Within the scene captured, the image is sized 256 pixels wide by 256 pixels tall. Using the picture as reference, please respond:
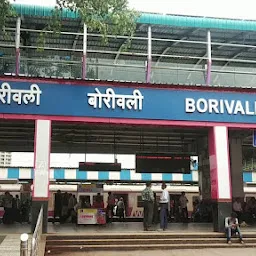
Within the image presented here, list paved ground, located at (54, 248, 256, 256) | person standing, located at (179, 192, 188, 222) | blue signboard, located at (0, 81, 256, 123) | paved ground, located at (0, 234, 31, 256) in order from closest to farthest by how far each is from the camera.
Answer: paved ground, located at (0, 234, 31, 256), paved ground, located at (54, 248, 256, 256), blue signboard, located at (0, 81, 256, 123), person standing, located at (179, 192, 188, 222)

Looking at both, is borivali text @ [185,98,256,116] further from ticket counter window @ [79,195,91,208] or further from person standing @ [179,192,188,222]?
ticket counter window @ [79,195,91,208]

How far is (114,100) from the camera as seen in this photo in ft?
40.7

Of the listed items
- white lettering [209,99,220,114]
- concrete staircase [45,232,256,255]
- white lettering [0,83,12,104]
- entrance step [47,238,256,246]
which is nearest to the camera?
concrete staircase [45,232,256,255]

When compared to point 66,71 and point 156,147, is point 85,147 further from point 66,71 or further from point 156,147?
point 66,71

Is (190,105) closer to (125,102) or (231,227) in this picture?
(125,102)

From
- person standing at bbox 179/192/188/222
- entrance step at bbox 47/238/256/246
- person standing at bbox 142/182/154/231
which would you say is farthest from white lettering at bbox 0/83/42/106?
person standing at bbox 179/192/188/222

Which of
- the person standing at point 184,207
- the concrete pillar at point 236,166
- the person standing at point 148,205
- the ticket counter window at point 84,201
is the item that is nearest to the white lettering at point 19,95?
the person standing at point 148,205

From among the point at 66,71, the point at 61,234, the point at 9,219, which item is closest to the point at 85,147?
the point at 9,219

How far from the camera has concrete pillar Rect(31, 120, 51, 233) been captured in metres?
11.3

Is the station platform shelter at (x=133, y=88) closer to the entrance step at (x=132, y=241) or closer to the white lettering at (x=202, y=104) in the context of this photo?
the white lettering at (x=202, y=104)

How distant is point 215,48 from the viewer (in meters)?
15.1

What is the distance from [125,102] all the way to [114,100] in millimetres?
325

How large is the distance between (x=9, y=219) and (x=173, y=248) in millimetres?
7478

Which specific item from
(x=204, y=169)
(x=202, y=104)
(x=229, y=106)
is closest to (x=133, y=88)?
(x=202, y=104)
